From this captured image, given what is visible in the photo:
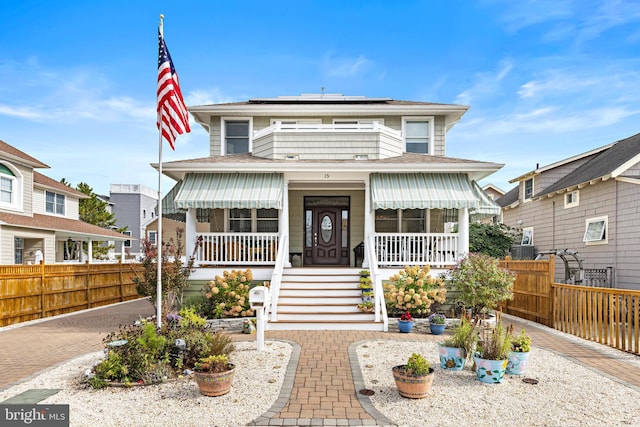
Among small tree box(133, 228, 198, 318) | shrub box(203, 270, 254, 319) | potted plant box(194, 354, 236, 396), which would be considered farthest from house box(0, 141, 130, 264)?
potted plant box(194, 354, 236, 396)

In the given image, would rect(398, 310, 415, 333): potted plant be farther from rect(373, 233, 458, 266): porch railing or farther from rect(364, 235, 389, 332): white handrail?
rect(373, 233, 458, 266): porch railing

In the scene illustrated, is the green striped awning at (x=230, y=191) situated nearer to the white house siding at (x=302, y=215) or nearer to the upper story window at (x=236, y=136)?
the white house siding at (x=302, y=215)

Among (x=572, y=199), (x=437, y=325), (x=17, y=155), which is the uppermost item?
(x=17, y=155)

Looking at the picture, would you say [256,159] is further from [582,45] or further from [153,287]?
[582,45]

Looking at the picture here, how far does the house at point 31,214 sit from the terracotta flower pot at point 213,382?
47.2ft

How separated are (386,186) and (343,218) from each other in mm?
3198

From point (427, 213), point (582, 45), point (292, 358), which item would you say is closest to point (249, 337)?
point (292, 358)

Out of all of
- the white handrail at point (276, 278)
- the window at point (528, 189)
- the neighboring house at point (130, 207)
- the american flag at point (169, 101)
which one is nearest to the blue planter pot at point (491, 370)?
the white handrail at point (276, 278)

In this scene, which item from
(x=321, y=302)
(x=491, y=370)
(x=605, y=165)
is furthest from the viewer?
(x=605, y=165)

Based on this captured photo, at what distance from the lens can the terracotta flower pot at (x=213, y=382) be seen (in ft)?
17.6

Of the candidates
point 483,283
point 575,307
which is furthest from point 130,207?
point 575,307

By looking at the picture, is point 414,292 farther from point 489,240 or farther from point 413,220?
point 489,240

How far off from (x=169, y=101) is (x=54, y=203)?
1916 centimetres

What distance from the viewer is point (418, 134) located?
15.3 meters
